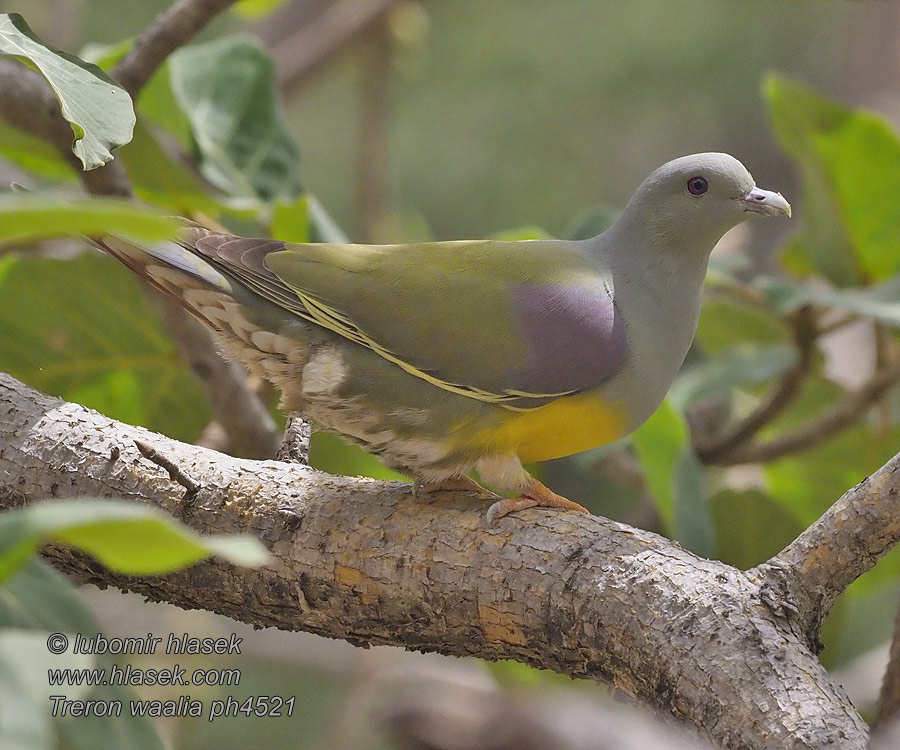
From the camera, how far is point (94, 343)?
2.35m

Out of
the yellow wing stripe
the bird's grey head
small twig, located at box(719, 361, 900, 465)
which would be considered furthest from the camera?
small twig, located at box(719, 361, 900, 465)

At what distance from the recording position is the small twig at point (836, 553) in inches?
49.7

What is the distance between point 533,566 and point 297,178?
5.05ft

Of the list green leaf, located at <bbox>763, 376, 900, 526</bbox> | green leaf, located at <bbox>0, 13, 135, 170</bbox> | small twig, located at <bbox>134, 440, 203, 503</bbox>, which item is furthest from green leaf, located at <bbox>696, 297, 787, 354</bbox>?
green leaf, located at <bbox>0, 13, 135, 170</bbox>

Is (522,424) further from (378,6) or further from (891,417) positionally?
(378,6)

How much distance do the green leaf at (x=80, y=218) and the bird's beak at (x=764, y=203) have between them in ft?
4.74

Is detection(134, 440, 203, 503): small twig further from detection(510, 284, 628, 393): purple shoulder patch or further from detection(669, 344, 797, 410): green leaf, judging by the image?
detection(669, 344, 797, 410): green leaf

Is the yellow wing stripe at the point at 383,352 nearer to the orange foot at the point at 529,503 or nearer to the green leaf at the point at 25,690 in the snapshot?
the orange foot at the point at 529,503

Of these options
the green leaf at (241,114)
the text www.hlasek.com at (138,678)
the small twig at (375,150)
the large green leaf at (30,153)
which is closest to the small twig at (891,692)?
the text www.hlasek.com at (138,678)

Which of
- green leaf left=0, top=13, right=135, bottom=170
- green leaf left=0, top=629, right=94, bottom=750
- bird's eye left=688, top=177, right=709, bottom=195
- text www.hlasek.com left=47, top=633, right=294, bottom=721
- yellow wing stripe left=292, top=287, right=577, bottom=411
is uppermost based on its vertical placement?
bird's eye left=688, top=177, right=709, bottom=195

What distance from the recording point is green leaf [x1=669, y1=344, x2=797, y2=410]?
2.47 meters

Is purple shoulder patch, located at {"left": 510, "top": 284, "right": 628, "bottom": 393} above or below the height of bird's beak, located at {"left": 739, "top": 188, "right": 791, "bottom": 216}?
below

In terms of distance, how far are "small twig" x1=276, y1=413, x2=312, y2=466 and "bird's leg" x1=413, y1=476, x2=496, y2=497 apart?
23 centimetres

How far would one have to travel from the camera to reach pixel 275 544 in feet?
5.04
